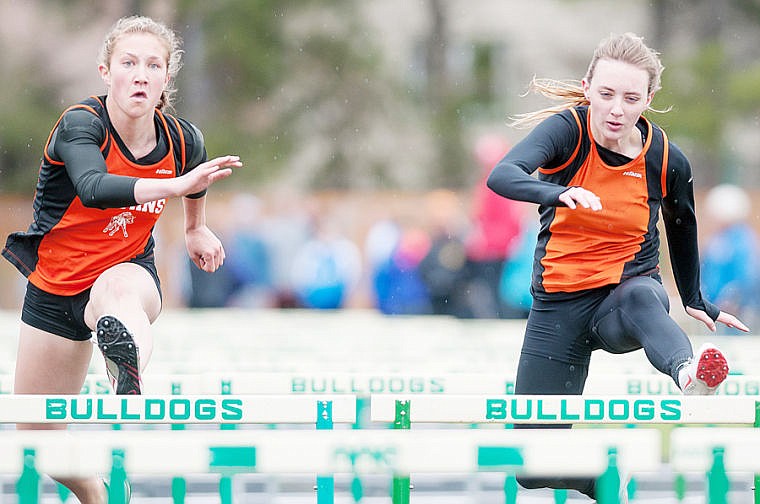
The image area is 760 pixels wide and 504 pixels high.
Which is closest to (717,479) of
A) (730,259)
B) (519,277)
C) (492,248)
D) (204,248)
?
(204,248)

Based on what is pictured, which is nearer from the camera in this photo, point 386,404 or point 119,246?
point 386,404

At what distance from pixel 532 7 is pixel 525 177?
2401cm

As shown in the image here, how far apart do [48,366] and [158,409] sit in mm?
1128

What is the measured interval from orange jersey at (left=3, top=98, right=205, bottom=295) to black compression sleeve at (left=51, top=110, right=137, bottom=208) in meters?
0.07

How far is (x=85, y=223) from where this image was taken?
4.98 metres

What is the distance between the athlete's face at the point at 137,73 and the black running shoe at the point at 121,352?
0.83 meters

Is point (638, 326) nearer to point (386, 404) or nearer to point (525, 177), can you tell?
point (525, 177)

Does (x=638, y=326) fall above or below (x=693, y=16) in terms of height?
below

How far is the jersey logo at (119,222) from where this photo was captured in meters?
5.00

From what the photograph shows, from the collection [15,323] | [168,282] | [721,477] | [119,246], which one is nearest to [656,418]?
[721,477]

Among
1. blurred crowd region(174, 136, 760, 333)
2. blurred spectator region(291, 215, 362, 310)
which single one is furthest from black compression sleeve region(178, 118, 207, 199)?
blurred spectator region(291, 215, 362, 310)

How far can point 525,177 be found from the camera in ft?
14.9

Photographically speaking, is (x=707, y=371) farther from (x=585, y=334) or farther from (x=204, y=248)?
(x=204, y=248)

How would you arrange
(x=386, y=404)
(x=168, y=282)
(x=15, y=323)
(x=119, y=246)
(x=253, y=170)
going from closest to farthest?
(x=386, y=404) → (x=119, y=246) → (x=15, y=323) → (x=168, y=282) → (x=253, y=170)
